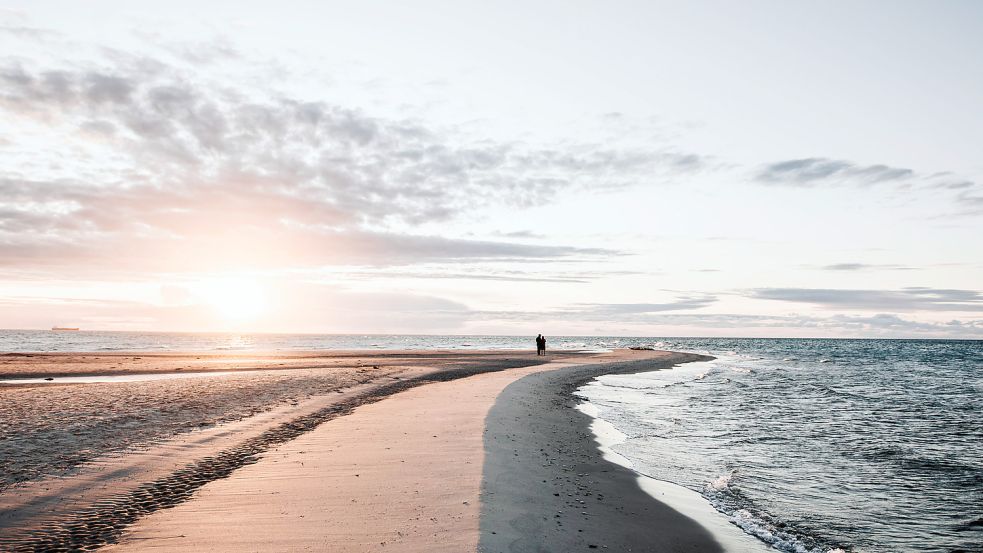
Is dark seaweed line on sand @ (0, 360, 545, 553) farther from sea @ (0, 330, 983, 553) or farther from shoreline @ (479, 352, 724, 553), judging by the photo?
sea @ (0, 330, 983, 553)

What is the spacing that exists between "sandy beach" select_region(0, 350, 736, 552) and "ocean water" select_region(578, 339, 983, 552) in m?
2.01

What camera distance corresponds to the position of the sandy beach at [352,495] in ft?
24.6

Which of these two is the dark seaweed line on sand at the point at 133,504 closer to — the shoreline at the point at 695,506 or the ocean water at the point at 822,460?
the shoreline at the point at 695,506

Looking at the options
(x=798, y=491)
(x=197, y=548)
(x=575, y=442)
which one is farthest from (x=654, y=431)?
(x=197, y=548)

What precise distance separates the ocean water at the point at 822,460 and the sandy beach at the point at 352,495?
2006 mm

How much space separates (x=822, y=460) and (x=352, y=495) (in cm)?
1308

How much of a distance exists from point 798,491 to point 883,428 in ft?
38.3

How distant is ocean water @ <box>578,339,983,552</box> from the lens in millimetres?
10188

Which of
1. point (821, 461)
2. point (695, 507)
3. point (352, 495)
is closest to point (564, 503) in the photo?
point (695, 507)

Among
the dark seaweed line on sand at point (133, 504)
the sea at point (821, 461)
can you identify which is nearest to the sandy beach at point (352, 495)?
the dark seaweed line on sand at point (133, 504)

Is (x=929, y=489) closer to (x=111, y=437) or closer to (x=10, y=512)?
(x=10, y=512)

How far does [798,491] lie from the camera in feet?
40.7

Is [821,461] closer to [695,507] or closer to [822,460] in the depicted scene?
→ [822,460]

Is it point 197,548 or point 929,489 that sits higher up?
point 197,548
